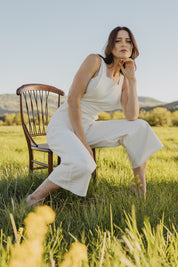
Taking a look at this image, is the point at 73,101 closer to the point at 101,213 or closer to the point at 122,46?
the point at 122,46

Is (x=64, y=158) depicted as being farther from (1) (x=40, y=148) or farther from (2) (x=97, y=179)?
A: (2) (x=97, y=179)

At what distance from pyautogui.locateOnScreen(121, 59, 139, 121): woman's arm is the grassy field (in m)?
0.54

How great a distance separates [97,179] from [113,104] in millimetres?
684

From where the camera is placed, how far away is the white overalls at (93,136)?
176cm

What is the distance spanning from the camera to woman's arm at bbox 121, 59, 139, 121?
219 centimetres

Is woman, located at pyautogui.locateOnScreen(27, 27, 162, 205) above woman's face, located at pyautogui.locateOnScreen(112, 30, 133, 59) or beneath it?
beneath

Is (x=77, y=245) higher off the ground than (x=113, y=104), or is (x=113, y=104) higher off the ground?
→ (x=113, y=104)

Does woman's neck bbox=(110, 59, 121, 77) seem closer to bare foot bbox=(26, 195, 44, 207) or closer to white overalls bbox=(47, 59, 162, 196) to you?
white overalls bbox=(47, 59, 162, 196)

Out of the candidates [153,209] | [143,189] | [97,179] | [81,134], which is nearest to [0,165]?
[97,179]

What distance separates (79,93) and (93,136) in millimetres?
378

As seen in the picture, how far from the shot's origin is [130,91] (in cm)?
224

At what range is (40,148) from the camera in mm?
2277

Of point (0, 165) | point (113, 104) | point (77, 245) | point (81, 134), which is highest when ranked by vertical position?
point (113, 104)

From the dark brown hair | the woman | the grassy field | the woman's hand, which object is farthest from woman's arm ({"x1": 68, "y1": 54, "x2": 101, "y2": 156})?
the grassy field
